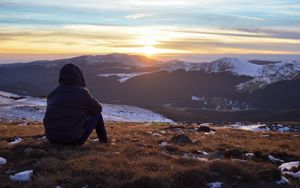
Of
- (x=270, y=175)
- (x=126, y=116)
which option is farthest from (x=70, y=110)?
(x=126, y=116)

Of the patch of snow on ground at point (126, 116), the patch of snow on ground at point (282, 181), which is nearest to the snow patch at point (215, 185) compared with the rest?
the patch of snow on ground at point (282, 181)

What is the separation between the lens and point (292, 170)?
1405 cm

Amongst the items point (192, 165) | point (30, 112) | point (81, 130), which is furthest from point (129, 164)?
point (30, 112)

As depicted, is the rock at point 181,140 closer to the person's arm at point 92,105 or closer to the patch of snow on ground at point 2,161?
the person's arm at point 92,105

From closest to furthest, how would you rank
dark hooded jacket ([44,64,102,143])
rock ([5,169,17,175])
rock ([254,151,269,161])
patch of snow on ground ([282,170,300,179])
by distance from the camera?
rock ([5,169,17,175]), patch of snow on ground ([282,170,300,179]), dark hooded jacket ([44,64,102,143]), rock ([254,151,269,161])

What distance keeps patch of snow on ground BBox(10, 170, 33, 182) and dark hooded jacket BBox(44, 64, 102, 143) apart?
3653 millimetres

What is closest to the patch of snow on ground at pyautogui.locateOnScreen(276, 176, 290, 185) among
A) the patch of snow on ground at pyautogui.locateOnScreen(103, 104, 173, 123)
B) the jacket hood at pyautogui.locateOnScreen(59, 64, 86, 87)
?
the jacket hood at pyautogui.locateOnScreen(59, 64, 86, 87)

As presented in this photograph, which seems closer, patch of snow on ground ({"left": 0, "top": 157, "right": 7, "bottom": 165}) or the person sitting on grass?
patch of snow on ground ({"left": 0, "top": 157, "right": 7, "bottom": 165})

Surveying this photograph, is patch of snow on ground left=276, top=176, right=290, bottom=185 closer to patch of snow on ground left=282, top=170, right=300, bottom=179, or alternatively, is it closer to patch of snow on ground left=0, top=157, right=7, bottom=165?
patch of snow on ground left=282, top=170, right=300, bottom=179

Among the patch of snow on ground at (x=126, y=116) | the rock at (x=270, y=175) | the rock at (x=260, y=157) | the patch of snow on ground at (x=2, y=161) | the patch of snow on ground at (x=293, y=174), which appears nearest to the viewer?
the rock at (x=270, y=175)

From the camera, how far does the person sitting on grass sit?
15.1 m

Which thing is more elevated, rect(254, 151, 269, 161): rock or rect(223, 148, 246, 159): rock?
rect(254, 151, 269, 161): rock

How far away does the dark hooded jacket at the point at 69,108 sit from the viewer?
1512 cm

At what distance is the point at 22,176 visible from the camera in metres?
11.4
